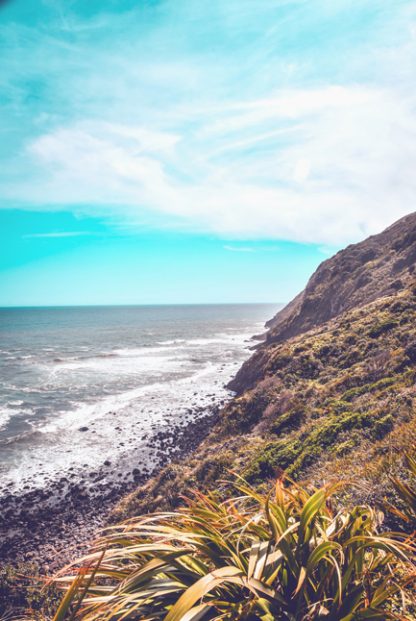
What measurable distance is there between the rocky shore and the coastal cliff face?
210 centimetres

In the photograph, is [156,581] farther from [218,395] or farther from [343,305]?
[343,305]

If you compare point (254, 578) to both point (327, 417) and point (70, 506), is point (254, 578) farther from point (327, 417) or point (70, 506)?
point (70, 506)

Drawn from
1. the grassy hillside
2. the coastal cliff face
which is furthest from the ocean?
the grassy hillside

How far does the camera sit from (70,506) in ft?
55.5

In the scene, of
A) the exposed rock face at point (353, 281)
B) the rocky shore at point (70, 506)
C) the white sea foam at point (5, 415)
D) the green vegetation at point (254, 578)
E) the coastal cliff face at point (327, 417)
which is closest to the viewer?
the green vegetation at point (254, 578)

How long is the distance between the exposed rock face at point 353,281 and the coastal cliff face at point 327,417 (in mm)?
1629

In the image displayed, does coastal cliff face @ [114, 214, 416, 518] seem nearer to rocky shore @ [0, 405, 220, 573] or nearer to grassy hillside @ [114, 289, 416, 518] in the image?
grassy hillside @ [114, 289, 416, 518]

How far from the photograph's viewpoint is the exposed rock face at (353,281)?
31641mm

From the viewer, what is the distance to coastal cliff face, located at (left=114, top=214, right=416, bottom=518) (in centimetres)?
795

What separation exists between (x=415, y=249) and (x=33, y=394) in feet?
142

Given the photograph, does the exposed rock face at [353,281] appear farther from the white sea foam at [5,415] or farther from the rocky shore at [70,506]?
the white sea foam at [5,415]

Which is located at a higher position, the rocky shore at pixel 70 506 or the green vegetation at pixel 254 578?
the green vegetation at pixel 254 578

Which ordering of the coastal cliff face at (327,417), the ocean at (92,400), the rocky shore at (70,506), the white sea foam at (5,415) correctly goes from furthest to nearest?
the white sea foam at (5,415) < the ocean at (92,400) < the rocky shore at (70,506) < the coastal cliff face at (327,417)

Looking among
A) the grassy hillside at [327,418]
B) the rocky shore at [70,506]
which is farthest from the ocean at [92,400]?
the grassy hillside at [327,418]
